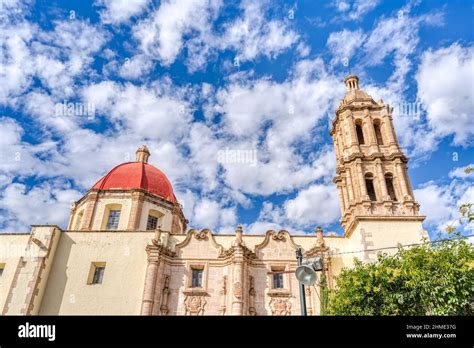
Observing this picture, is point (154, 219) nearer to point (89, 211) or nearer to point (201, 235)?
point (89, 211)

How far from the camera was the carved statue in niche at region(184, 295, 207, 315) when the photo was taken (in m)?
21.0

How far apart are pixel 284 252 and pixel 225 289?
4818 mm

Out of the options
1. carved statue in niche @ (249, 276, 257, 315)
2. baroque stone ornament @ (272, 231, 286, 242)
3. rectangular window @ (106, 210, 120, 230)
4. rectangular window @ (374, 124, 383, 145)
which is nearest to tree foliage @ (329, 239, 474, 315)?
carved statue in niche @ (249, 276, 257, 315)

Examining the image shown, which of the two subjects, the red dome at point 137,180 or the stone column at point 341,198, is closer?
the stone column at point 341,198

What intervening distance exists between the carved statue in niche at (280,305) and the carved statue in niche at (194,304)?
14.3 feet

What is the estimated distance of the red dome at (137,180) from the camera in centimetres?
2939

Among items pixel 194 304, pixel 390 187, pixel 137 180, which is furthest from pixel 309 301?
pixel 137 180

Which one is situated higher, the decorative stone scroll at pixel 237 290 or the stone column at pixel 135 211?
the stone column at pixel 135 211

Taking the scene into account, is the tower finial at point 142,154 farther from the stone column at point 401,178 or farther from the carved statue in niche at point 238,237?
the stone column at point 401,178

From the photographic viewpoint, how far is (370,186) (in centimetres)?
2581

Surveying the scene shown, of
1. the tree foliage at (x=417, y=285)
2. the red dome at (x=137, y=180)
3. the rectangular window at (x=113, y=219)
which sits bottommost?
the tree foliage at (x=417, y=285)

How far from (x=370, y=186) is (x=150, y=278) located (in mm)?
17458

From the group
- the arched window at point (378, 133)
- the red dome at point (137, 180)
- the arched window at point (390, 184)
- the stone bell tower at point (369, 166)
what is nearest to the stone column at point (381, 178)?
the stone bell tower at point (369, 166)

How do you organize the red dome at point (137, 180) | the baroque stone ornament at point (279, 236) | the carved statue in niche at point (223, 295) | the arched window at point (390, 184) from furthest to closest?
the red dome at point (137, 180) → the arched window at point (390, 184) → the baroque stone ornament at point (279, 236) → the carved statue in niche at point (223, 295)
